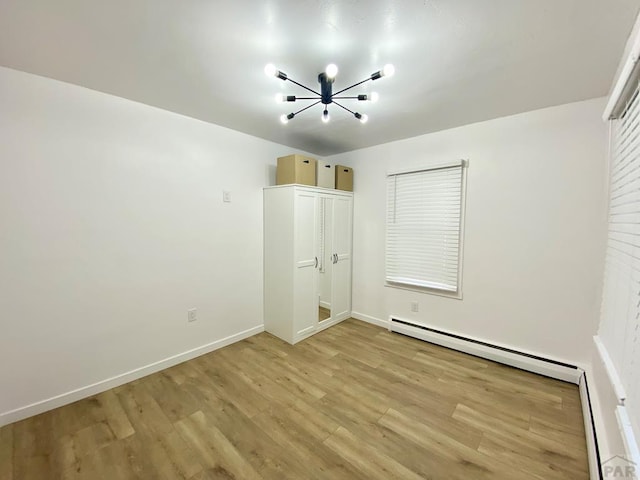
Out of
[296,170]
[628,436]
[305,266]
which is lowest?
[628,436]

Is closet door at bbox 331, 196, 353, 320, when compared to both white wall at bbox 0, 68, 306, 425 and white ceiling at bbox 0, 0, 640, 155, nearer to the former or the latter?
white wall at bbox 0, 68, 306, 425

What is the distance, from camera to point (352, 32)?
1386 mm

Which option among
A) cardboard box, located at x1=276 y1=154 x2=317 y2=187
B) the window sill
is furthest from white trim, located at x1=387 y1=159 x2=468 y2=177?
the window sill

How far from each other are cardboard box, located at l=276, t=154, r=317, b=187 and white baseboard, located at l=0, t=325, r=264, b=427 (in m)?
1.98

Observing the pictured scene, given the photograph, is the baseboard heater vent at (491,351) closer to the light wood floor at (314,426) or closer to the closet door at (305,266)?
the light wood floor at (314,426)

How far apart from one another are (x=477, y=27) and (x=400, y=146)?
1.87 m

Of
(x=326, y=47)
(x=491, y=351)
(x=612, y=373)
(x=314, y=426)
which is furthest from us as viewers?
(x=491, y=351)

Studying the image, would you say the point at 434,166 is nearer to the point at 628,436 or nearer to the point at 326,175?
the point at 326,175

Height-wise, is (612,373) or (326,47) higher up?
(326,47)

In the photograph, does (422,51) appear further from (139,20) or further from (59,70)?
(59,70)

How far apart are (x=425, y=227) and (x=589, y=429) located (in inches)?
79.5

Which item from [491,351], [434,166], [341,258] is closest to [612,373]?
[491,351]

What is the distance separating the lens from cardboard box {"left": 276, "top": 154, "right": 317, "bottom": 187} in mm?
2891

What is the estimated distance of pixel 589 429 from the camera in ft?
5.16
